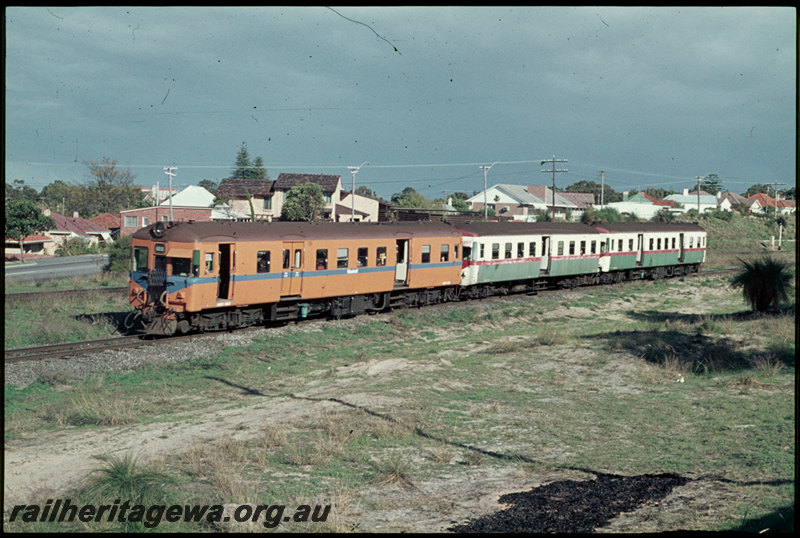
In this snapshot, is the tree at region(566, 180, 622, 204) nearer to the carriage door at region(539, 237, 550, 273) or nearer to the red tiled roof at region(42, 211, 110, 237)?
the red tiled roof at region(42, 211, 110, 237)

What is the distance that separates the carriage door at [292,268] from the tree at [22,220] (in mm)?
50857

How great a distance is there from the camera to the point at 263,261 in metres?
23.6

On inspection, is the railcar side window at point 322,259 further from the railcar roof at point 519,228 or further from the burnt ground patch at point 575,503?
the burnt ground patch at point 575,503

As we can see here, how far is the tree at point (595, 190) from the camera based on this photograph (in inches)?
6145

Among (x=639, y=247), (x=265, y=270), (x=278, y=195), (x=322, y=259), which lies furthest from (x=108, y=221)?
(x=265, y=270)

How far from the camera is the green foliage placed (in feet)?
156

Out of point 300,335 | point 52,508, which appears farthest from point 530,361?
point 52,508

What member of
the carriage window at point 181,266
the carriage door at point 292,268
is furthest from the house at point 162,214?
the carriage window at point 181,266

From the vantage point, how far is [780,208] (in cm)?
14088

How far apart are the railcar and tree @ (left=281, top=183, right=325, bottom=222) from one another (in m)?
44.0

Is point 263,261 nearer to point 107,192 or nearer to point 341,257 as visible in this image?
point 341,257

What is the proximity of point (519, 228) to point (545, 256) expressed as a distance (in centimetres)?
292

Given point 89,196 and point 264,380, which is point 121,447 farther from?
point 89,196

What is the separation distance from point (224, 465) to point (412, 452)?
3.33 m
